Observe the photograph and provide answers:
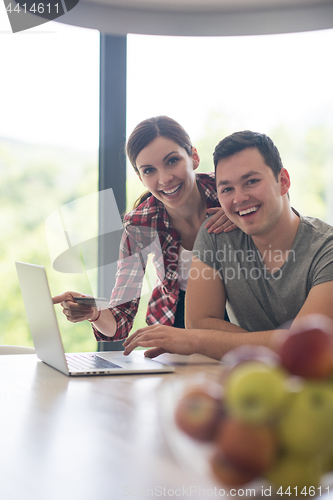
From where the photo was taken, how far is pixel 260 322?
140cm

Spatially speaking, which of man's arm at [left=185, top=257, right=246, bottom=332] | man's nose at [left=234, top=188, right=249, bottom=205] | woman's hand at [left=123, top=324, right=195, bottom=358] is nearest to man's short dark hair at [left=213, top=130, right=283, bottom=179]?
man's nose at [left=234, top=188, right=249, bottom=205]

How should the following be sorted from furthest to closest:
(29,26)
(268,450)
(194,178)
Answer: (29,26) < (194,178) < (268,450)

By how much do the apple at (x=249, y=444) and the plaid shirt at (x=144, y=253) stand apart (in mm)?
1356

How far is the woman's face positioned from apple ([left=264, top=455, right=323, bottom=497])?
1.35 metres

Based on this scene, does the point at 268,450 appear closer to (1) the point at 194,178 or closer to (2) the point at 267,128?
(1) the point at 194,178

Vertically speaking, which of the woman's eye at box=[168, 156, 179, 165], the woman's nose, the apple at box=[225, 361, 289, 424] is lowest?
the apple at box=[225, 361, 289, 424]

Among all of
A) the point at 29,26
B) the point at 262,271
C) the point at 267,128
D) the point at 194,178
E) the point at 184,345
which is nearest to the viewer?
the point at 184,345

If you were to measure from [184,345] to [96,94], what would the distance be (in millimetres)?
1823

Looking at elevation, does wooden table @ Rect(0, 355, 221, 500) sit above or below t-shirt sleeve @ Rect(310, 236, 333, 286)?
below

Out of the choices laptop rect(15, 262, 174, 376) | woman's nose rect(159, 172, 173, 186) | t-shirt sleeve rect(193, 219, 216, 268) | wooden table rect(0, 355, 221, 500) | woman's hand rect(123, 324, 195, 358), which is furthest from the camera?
woman's nose rect(159, 172, 173, 186)

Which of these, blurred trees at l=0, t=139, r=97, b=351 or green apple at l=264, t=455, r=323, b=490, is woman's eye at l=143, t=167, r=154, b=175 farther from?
green apple at l=264, t=455, r=323, b=490

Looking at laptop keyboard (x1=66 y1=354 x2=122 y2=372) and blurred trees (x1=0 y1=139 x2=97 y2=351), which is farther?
blurred trees (x1=0 y1=139 x2=97 y2=351)

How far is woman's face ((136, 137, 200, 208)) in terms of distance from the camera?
1.59 m

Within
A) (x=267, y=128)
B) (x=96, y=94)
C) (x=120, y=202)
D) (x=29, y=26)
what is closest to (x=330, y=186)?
(x=267, y=128)
